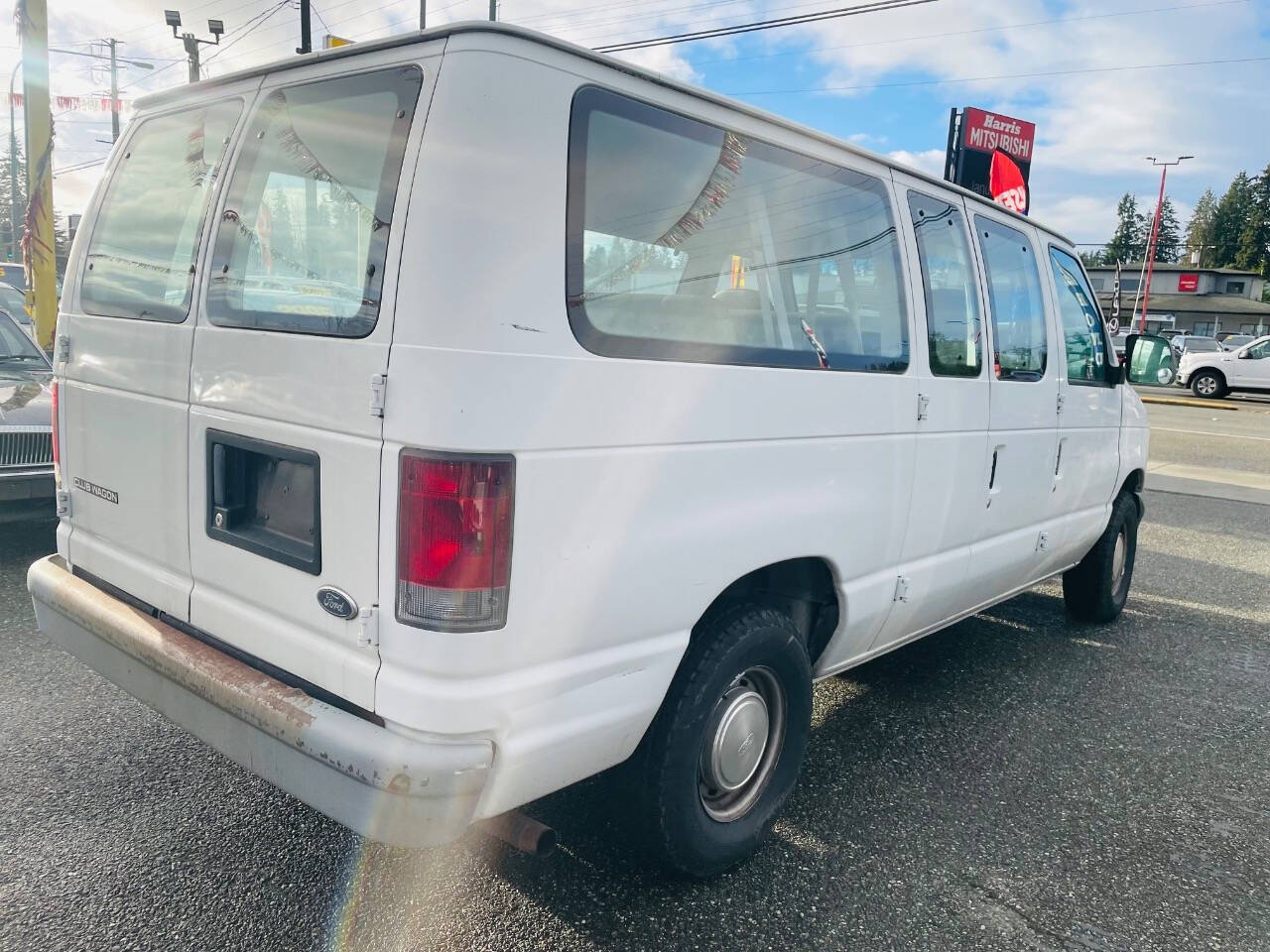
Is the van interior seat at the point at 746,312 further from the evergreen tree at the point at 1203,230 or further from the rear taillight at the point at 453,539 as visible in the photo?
the evergreen tree at the point at 1203,230

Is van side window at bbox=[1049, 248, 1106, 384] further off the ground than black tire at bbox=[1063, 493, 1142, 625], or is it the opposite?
van side window at bbox=[1049, 248, 1106, 384]

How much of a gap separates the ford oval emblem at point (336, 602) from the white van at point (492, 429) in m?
0.01

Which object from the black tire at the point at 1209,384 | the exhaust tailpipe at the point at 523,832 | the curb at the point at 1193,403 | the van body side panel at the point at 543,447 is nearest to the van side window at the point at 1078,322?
the van body side panel at the point at 543,447

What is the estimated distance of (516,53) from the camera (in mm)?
2104

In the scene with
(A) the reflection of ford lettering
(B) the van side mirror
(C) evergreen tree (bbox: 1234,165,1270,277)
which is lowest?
(A) the reflection of ford lettering

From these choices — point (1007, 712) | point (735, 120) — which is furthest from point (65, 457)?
point (1007, 712)

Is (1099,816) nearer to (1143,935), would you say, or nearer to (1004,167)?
(1143,935)

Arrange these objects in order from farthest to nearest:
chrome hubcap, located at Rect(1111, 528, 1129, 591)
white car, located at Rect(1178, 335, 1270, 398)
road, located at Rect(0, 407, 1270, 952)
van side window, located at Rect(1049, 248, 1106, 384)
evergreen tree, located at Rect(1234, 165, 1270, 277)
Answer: evergreen tree, located at Rect(1234, 165, 1270, 277), white car, located at Rect(1178, 335, 1270, 398), chrome hubcap, located at Rect(1111, 528, 1129, 591), van side window, located at Rect(1049, 248, 1106, 384), road, located at Rect(0, 407, 1270, 952)

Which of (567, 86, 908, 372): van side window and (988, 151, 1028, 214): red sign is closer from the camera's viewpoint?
(567, 86, 908, 372): van side window

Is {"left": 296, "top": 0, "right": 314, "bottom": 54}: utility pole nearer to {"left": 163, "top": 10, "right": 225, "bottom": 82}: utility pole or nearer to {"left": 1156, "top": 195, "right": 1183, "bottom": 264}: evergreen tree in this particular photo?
{"left": 163, "top": 10, "right": 225, "bottom": 82}: utility pole

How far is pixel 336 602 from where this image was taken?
2197mm

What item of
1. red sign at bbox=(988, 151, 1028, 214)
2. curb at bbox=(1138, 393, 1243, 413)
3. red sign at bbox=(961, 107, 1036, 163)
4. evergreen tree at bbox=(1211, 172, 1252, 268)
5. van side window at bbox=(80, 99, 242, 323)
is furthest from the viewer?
evergreen tree at bbox=(1211, 172, 1252, 268)

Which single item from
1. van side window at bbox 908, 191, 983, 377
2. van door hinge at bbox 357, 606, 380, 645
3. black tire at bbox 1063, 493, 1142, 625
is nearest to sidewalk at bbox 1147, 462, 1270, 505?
black tire at bbox 1063, 493, 1142, 625

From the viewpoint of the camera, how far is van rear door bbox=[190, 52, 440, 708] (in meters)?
2.12
